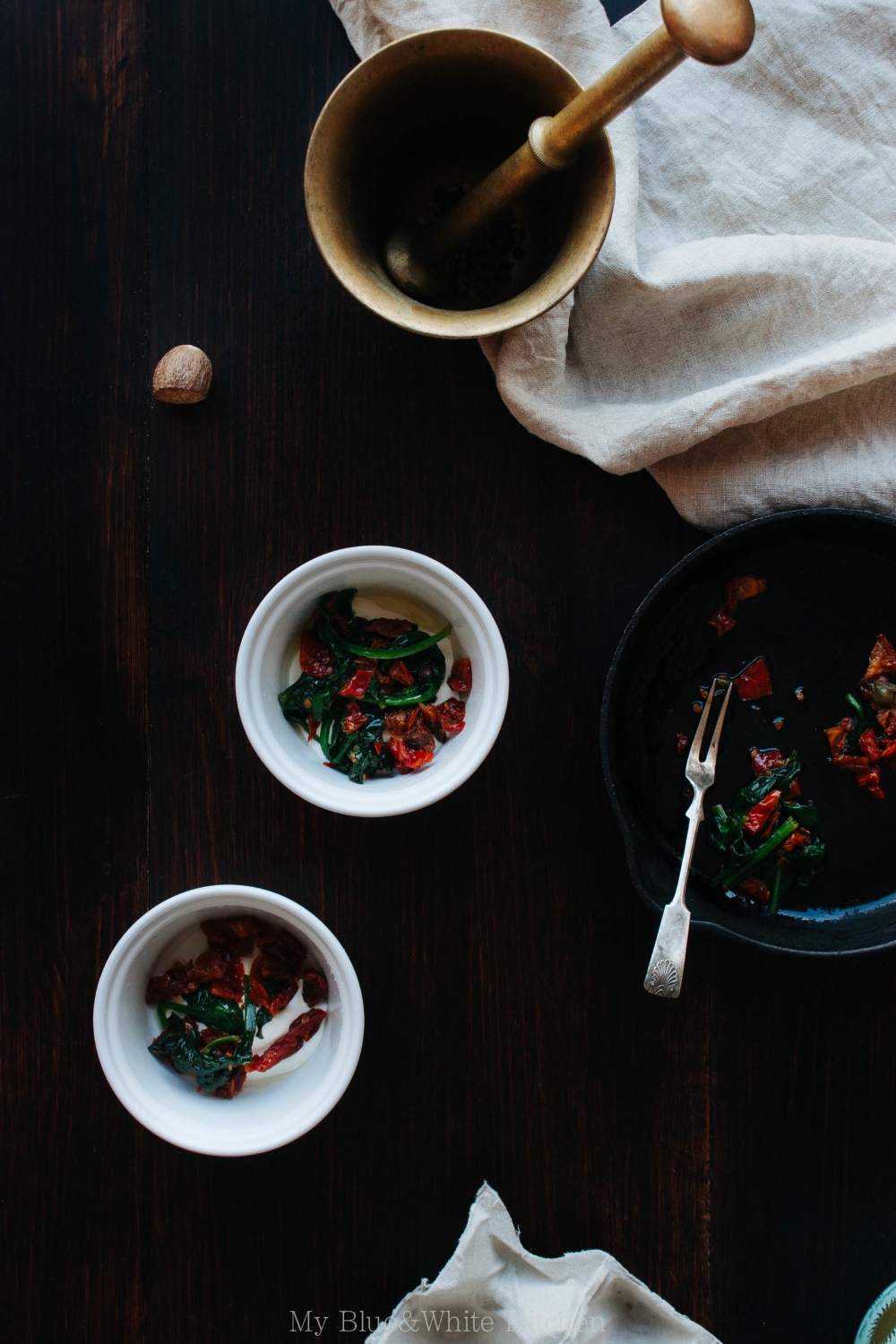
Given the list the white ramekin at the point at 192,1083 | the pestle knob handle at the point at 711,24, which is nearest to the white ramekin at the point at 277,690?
the white ramekin at the point at 192,1083

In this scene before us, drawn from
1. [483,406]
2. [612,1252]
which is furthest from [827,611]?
[612,1252]

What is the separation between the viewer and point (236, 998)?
123cm

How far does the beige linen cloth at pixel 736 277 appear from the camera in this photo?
1.16 meters

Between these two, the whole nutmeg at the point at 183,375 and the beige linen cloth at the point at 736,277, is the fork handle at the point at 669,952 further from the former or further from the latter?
the whole nutmeg at the point at 183,375

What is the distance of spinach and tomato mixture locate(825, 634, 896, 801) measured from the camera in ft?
3.96

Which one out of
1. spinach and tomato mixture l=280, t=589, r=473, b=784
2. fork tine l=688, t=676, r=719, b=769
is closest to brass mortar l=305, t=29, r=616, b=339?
spinach and tomato mixture l=280, t=589, r=473, b=784

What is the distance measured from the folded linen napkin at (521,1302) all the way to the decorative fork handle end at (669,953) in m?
0.41

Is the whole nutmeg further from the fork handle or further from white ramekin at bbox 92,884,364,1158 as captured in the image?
the fork handle

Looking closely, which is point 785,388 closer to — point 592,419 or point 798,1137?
point 592,419

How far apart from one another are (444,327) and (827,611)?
61 centimetres

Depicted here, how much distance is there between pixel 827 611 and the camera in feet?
4.04

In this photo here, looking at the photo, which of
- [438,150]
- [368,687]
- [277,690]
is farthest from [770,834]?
[438,150]

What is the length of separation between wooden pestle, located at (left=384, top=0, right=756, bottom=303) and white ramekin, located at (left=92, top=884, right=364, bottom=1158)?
78 centimetres

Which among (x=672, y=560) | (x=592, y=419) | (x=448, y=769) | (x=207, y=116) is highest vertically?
(x=207, y=116)
